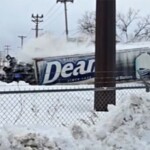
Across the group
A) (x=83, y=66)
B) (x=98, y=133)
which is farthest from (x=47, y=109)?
(x=83, y=66)

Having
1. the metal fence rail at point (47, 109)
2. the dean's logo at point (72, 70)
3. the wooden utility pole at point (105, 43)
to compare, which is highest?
the wooden utility pole at point (105, 43)

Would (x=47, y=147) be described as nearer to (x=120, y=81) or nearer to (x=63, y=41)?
(x=120, y=81)

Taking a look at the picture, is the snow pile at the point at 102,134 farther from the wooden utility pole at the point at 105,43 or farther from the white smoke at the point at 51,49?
the white smoke at the point at 51,49

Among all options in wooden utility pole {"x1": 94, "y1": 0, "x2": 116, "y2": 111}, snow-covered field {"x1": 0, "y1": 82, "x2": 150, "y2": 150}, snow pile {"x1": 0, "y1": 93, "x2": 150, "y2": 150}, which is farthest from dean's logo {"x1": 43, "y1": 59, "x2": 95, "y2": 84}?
snow pile {"x1": 0, "y1": 93, "x2": 150, "y2": 150}

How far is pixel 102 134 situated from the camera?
20.1 ft

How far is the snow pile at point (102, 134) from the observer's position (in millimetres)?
5574

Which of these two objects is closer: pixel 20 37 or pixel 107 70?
pixel 107 70

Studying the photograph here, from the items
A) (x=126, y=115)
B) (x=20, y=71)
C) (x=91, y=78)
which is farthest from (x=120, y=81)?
(x=126, y=115)

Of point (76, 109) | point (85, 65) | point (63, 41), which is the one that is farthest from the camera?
point (63, 41)

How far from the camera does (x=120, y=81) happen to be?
2445 cm

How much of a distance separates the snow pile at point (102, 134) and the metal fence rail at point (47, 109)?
5.31ft

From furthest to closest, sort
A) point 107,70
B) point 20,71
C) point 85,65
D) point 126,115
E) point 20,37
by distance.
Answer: point 20,37 → point 20,71 → point 85,65 → point 107,70 → point 126,115

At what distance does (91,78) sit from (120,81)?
2.14m

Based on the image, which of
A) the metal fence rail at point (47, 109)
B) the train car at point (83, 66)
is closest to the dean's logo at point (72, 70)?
the train car at point (83, 66)
